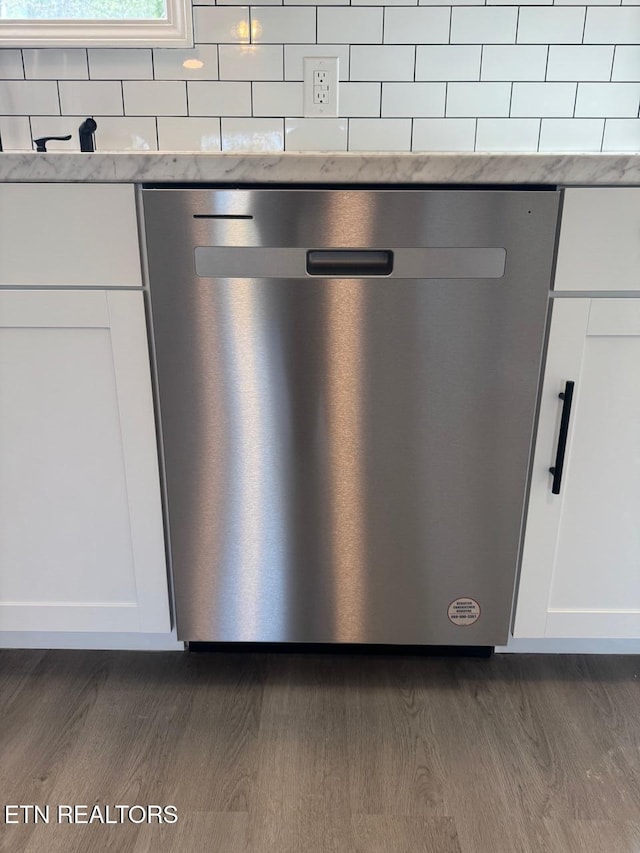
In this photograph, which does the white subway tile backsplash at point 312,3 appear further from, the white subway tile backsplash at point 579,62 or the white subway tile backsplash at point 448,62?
the white subway tile backsplash at point 579,62

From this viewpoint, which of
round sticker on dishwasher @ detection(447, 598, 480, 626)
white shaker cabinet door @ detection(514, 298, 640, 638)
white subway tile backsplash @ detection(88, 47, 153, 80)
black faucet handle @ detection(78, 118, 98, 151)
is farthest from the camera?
white subway tile backsplash @ detection(88, 47, 153, 80)

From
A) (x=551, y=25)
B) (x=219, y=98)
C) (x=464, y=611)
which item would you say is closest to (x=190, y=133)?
(x=219, y=98)

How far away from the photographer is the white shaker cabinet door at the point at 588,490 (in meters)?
1.02

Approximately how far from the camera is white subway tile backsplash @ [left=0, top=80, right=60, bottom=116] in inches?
59.7

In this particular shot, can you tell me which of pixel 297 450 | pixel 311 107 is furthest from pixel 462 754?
pixel 311 107

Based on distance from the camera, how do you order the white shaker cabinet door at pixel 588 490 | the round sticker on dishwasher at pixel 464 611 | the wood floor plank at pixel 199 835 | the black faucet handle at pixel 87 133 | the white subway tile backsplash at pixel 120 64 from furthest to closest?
the white subway tile backsplash at pixel 120 64 → the black faucet handle at pixel 87 133 → the round sticker on dishwasher at pixel 464 611 → the white shaker cabinet door at pixel 588 490 → the wood floor plank at pixel 199 835

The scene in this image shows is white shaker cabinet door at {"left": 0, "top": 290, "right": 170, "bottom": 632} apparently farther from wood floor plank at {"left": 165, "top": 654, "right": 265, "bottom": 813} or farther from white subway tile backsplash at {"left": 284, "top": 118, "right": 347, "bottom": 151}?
white subway tile backsplash at {"left": 284, "top": 118, "right": 347, "bottom": 151}

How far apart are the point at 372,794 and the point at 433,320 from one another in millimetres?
773

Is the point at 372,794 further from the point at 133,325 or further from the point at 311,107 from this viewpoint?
the point at 311,107

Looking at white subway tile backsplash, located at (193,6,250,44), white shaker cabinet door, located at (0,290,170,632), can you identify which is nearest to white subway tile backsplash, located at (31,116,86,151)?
white subway tile backsplash, located at (193,6,250,44)

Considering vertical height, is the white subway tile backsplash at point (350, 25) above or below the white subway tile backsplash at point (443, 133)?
above

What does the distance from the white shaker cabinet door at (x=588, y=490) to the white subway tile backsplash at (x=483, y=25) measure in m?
0.86

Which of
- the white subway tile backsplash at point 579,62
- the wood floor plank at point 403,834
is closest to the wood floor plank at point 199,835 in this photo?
the wood floor plank at point 403,834

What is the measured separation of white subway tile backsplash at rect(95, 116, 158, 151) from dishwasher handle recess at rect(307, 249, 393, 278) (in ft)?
2.72
